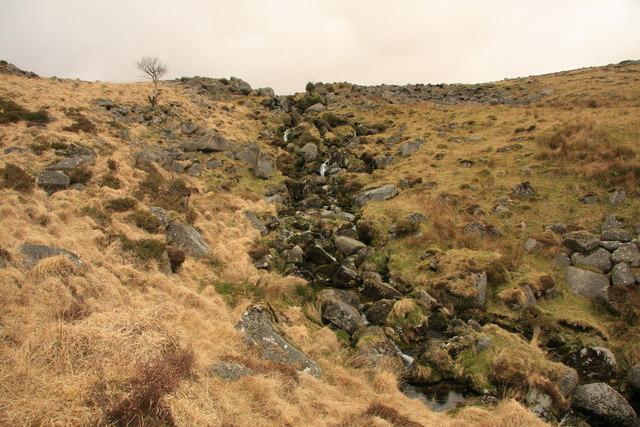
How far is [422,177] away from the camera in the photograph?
102 feet

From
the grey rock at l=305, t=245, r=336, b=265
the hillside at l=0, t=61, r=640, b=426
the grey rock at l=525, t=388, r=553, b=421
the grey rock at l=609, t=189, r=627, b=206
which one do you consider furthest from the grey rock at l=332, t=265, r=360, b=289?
the grey rock at l=609, t=189, r=627, b=206

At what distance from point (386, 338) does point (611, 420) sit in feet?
24.6

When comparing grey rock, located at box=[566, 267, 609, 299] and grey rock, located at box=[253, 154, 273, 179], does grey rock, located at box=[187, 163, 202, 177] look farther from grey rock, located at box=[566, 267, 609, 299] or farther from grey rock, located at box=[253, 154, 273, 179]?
grey rock, located at box=[566, 267, 609, 299]

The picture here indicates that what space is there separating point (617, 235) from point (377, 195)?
52.1ft

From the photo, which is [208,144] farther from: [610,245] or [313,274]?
[610,245]

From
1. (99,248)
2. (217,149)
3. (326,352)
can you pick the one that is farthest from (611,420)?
(217,149)

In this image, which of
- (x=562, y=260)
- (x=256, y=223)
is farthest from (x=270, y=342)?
(x=562, y=260)

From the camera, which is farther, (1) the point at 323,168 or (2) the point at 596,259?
(1) the point at 323,168

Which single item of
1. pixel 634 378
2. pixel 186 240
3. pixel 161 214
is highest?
pixel 161 214

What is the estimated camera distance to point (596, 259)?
55.4 feet

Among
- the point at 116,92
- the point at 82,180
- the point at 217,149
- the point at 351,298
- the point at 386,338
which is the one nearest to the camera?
the point at 386,338

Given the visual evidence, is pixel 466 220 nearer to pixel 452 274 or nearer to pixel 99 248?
pixel 452 274

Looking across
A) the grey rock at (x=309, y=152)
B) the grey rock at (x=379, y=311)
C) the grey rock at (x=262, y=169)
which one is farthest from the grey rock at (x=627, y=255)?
the grey rock at (x=309, y=152)

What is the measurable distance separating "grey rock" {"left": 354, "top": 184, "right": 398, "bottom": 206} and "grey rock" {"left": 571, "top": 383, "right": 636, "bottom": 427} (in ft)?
63.6
